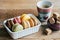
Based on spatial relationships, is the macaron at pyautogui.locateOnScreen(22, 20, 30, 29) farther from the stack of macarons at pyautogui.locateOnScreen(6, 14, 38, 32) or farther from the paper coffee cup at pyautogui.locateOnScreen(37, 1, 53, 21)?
the paper coffee cup at pyautogui.locateOnScreen(37, 1, 53, 21)

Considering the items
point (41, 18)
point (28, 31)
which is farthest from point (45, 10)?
point (28, 31)

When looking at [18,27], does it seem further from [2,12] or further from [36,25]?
[2,12]

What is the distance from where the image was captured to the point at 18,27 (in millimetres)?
995

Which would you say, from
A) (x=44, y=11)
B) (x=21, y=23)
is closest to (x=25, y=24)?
(x=21, y=23)

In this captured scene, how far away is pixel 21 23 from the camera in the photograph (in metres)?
1.04

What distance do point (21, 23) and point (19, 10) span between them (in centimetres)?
23

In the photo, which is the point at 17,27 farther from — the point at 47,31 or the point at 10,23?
the point at 47,31

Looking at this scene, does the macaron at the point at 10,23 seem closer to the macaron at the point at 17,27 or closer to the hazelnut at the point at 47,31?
the macaron at the point at 17,27

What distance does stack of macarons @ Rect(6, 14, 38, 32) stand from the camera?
3.27 ft

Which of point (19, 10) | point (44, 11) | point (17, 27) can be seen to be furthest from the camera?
point (19, 10)

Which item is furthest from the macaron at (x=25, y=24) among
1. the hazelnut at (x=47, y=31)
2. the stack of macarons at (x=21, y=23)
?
the hazelnut at (x=47, y=31)

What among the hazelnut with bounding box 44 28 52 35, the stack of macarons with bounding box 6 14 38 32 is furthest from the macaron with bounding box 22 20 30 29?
the hazelnut with bounding box 44 28 52 35

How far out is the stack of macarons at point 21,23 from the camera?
1.00 metres

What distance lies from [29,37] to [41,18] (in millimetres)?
169
